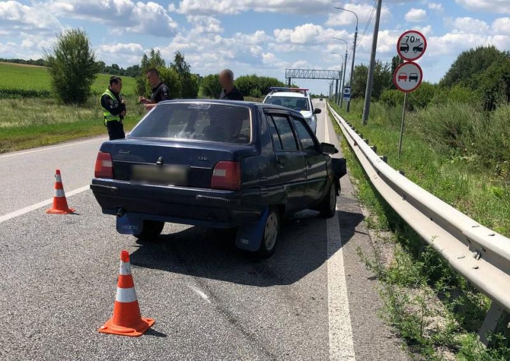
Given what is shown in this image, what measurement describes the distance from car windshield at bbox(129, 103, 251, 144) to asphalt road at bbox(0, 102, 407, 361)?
4.16ft

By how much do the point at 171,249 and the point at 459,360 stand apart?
3.27 m

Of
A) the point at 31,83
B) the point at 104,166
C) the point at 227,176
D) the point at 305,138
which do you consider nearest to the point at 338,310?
the point at 227,176

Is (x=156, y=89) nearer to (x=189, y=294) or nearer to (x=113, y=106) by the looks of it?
(x=113, y=106)

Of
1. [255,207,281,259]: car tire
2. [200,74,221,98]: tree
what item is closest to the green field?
[200,74,221,98]: tree

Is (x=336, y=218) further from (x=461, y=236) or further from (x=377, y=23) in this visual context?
(x=377, y=23)

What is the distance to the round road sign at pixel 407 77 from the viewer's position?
11.6 metres

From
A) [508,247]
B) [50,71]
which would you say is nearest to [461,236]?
[508,247]

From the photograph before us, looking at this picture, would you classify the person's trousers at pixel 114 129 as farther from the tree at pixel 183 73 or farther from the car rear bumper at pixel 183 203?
the tree at pixel 183 73

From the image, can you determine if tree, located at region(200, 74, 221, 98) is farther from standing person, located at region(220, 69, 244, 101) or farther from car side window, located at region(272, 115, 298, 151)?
car side window, located at region(272, 115, 298, 151)

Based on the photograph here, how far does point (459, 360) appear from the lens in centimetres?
301

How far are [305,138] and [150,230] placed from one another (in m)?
2.36

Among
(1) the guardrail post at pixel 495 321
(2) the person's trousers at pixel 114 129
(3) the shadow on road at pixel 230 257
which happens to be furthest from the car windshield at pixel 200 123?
(2) the person's trousers at pixel 114 129

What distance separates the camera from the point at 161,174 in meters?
4.79

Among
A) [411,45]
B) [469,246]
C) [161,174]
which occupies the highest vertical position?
[411,45]
